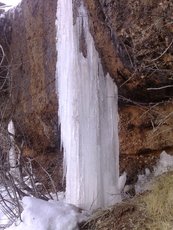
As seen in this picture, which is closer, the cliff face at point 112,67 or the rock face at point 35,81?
the cliff face at point 112,67

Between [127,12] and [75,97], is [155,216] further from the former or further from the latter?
[127,12]

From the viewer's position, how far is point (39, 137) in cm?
887

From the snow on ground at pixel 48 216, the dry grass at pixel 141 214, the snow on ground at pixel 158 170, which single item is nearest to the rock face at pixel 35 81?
the snow on ground at pixel 158 170

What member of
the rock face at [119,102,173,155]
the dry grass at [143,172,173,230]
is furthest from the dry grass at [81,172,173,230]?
the rock face at [119,102,173,155]

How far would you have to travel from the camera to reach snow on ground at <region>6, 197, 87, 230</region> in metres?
5.22

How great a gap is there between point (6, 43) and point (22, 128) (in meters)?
1.70

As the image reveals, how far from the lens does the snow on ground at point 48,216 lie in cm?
522

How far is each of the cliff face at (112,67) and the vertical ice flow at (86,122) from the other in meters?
0.20

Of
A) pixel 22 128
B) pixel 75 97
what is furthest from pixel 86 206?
pixel 22 128

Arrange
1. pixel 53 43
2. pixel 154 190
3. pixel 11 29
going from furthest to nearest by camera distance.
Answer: pixel 11 29 < pixel 53 43 < pixel 154 190

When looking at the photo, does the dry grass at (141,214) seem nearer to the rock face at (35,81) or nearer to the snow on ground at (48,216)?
the snow on ground at (48,216)

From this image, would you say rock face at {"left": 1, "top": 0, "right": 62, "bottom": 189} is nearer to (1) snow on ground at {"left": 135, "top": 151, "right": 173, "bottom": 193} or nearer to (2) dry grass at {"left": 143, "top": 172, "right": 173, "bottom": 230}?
(1) snow on ground at {"left": 135, "top": 151, "right": 173, "bottom": 193}

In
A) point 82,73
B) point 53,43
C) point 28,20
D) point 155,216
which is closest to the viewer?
point 155,216

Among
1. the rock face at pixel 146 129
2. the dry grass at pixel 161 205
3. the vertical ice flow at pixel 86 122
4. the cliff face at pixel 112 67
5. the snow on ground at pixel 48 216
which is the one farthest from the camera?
the rock face at pixel 146 129
